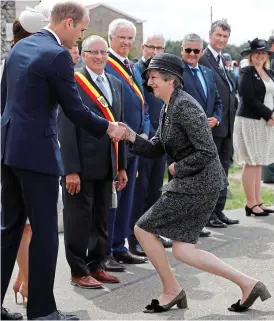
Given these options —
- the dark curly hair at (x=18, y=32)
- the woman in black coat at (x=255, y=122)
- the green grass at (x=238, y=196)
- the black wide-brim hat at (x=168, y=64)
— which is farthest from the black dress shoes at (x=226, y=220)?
the dark curly hair at (x=18, y=32)

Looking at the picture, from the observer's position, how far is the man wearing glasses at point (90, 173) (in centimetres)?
670

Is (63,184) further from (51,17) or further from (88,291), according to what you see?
(51,17)

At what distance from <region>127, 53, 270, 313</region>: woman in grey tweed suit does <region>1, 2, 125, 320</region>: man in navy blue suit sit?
2.01 ft

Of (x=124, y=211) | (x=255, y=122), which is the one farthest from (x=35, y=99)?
(x=255, y=122)

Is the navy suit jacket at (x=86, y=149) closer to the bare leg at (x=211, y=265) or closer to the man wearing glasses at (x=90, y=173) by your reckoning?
the man wearing glasses at (x=90, y=173)

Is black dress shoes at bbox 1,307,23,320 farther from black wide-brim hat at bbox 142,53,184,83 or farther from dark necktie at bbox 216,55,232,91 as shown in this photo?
dark necktie at bbox 216,55,232,91

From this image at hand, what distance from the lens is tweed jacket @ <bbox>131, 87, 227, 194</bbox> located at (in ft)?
19.1

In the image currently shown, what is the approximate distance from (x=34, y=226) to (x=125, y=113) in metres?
2.38

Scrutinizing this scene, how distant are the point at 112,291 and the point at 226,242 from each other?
2277mm

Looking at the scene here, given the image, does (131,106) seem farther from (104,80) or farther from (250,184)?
(250,184)

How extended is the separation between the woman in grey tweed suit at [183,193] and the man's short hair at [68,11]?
30.6 inches

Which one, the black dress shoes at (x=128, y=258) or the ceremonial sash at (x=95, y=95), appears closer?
the ceremonial sash at (x=95, y=95)

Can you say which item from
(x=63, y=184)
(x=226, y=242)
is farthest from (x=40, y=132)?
(x=226, y=242)

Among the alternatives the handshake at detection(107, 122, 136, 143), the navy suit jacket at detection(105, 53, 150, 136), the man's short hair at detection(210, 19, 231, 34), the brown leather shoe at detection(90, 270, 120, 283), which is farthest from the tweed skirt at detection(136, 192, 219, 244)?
the man's short hair at detection(210, 19, 231, 34)
